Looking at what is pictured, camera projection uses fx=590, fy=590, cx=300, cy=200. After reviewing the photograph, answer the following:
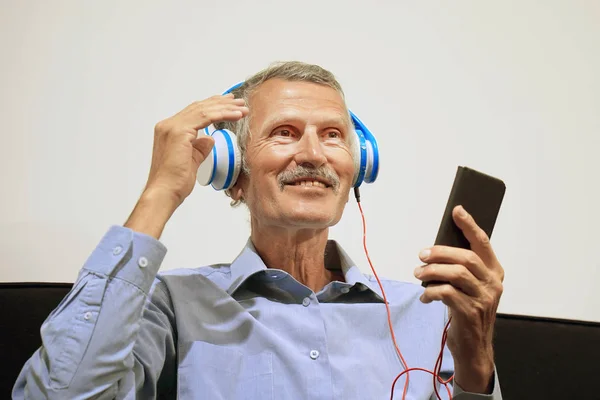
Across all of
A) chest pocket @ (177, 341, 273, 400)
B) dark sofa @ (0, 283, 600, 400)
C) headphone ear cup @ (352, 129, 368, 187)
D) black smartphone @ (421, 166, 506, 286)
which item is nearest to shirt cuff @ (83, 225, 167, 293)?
chest pocket @ (177, 341, 273, 400)

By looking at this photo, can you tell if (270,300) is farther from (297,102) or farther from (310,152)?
(297,102)

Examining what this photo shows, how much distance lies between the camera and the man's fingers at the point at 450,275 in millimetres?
994

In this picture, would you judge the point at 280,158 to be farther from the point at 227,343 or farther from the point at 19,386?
the point at 19,386

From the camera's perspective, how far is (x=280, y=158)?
1.40m

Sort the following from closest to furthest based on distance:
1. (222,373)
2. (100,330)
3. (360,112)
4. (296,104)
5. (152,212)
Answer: (100,330) → (152,212) → (222,373) → (296,104) → (360,112)

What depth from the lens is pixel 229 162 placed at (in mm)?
1356

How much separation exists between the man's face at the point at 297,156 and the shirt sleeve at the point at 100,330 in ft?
1.25

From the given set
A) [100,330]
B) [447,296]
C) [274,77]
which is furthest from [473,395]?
[274,77]

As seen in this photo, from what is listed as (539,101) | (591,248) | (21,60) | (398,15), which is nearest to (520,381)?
(591,248)

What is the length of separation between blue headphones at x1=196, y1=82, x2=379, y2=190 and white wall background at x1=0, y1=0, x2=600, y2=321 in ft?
1.14

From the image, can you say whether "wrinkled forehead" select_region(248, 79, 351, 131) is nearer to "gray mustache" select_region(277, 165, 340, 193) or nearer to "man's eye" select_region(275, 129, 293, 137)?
"man's eye" select_region(275, 129, 293, 137)

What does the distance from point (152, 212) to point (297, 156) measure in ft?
1.34

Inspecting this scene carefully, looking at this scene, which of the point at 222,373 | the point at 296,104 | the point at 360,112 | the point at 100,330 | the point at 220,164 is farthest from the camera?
the point at 360,112

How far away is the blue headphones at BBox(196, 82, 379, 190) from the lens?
4.42ft
